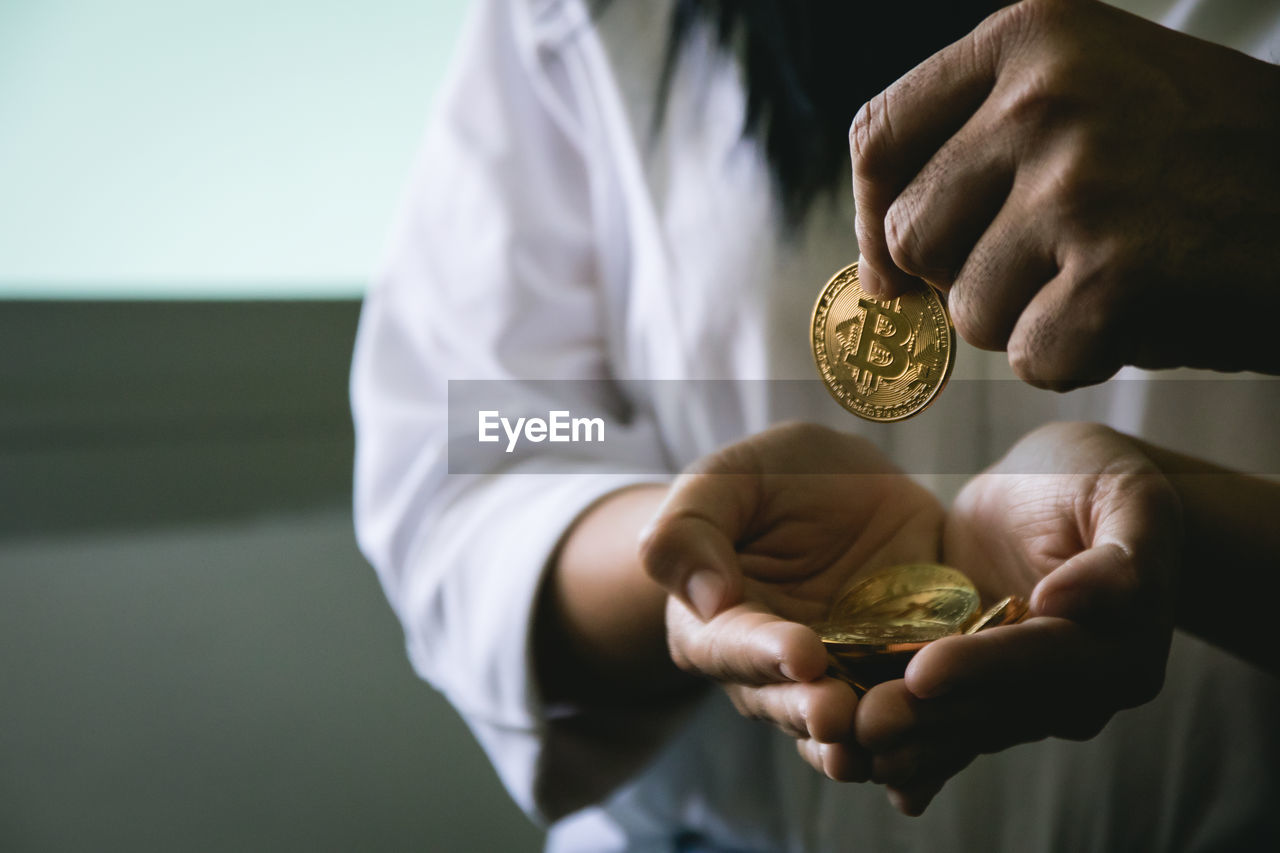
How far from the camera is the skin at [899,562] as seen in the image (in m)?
0.25

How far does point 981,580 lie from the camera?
0.40m

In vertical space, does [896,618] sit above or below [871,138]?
below

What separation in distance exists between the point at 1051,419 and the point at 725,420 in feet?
0.61

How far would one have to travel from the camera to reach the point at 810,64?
41 cm

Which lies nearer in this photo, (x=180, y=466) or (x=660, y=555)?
(x=660, y=555)

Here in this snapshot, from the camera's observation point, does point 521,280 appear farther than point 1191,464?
Yes

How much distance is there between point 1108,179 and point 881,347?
4.9 inches

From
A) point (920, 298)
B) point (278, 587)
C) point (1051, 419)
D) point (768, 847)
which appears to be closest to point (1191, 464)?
point (1051, 419)

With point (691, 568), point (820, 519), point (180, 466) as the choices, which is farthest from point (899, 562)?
point (180, 466)

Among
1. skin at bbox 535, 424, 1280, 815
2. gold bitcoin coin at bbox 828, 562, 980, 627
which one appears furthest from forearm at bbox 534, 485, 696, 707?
gold bitcoin coin at bbox 828, 562, 980, 627

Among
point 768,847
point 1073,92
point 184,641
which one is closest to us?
point 1073,92

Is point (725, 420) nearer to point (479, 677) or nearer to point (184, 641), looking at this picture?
point (479, 677)

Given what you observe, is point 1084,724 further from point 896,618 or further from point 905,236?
point 905,236

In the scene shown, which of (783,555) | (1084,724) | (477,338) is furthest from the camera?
(477,338)
